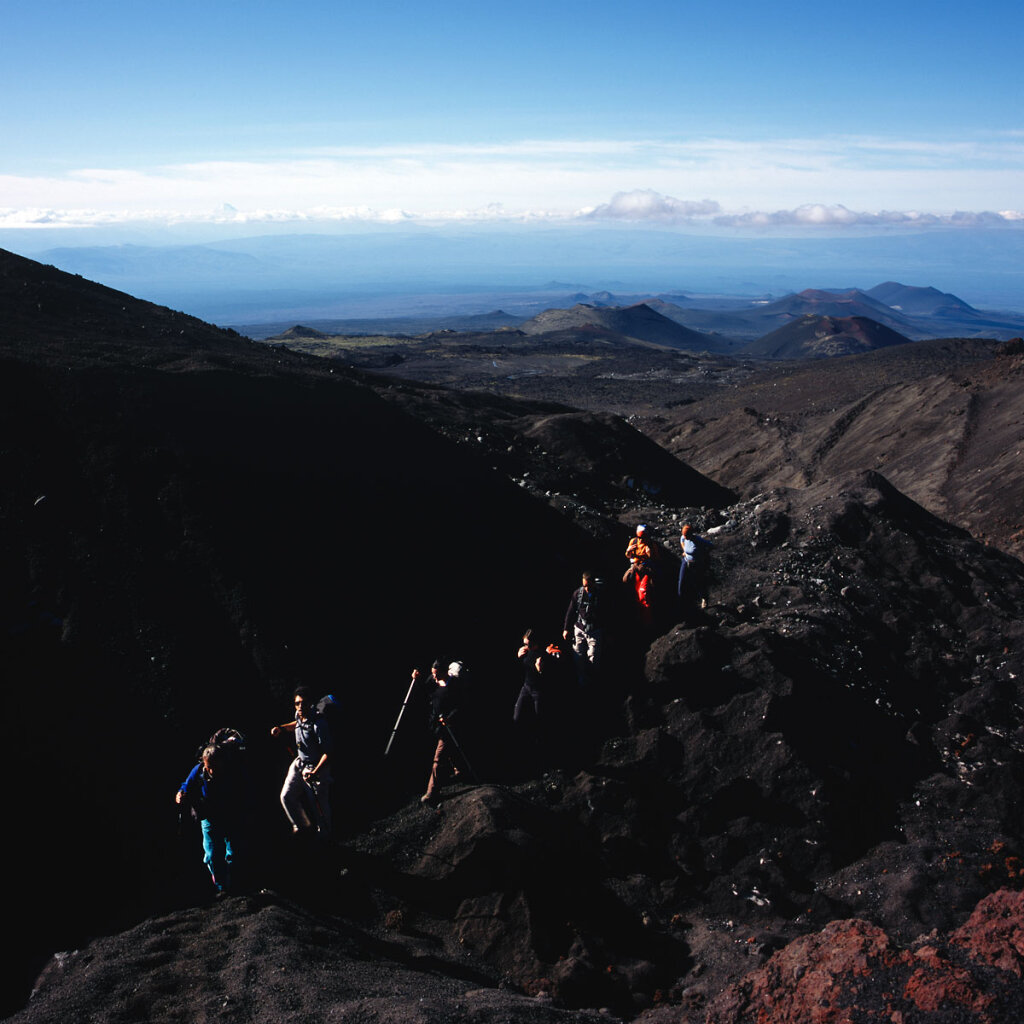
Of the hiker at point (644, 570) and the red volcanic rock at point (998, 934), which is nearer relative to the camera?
the red volcanic rock at point (998, 934)

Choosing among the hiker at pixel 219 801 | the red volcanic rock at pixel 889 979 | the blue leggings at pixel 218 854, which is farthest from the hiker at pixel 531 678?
the red volcanic rock at pixel 889 979

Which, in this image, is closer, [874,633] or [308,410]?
[874,633]

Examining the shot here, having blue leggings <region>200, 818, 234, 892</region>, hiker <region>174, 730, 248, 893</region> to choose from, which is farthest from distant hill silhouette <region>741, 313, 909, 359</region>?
blue leggings <region>200, 818, 234, 892</region>

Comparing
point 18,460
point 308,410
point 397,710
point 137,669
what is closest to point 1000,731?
point 397,710

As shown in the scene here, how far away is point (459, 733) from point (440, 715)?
37.9 inches

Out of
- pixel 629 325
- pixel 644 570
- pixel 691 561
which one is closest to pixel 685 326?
pixel 629 325

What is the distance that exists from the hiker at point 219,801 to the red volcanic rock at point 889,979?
17.2 ft

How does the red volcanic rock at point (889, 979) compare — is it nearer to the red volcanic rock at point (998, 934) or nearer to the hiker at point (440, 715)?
the red volcanic rock at point (998, 934)

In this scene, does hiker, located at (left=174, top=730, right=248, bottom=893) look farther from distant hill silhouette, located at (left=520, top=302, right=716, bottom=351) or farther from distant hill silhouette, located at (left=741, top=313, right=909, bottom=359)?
distant hill silhouette, located at (left=520, top=302, right=716, bottom=351)

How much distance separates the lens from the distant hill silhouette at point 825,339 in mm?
106438

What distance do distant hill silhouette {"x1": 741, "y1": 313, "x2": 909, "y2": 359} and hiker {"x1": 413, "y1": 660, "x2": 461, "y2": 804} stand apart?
344 feet

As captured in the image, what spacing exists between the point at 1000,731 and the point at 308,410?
14.4m

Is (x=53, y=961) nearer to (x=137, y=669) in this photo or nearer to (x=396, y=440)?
(x=137, y=669)

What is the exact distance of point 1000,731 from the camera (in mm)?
12156
